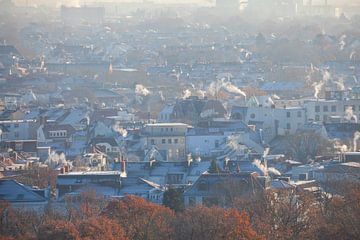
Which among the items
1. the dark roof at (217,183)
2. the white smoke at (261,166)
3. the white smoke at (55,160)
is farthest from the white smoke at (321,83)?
the dark roof at (217,183)

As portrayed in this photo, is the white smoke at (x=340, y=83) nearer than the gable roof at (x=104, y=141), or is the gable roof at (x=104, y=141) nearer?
the gable roof at (x=104, y=141)

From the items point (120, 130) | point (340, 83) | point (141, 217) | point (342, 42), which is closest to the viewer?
point (141, 217)

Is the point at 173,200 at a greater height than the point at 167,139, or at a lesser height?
lesser

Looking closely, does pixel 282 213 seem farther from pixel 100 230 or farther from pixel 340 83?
pixel 340 83

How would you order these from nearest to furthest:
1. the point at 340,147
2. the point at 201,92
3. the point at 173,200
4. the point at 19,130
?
the point at 173,200 → the point at 340,147 → the point at 19,130 → the point at 201,92

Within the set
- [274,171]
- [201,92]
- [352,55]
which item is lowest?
[274,171]

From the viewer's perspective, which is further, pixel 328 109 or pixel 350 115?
pixel 328 109

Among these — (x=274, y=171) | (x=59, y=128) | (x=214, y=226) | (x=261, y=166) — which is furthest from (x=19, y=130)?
(x=214, y=226)

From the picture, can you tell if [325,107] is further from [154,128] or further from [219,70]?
[219,70]

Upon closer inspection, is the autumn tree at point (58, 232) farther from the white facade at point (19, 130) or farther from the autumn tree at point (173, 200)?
the white facade at point (19, 130)
